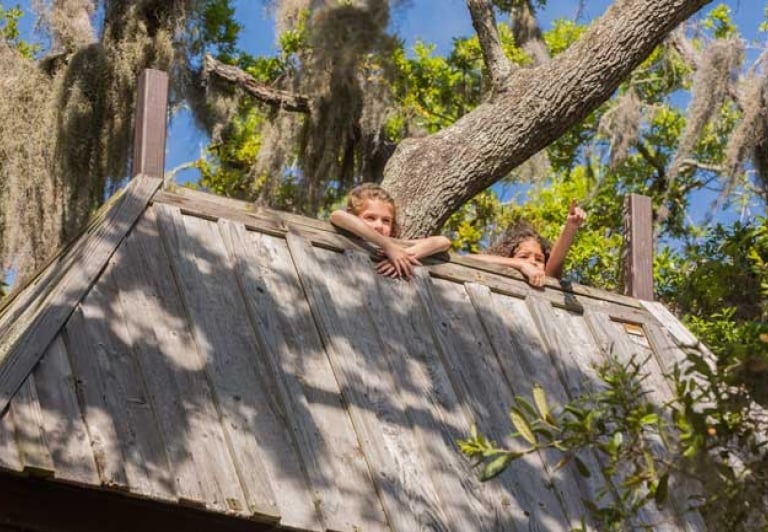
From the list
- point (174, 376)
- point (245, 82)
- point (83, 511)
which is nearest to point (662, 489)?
point (83, 511)

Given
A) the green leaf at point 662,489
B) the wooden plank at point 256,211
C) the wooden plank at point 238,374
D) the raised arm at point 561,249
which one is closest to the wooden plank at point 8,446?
the wooden plank at point 238,374

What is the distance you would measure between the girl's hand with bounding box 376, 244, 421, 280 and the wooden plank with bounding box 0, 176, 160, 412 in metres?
1.01

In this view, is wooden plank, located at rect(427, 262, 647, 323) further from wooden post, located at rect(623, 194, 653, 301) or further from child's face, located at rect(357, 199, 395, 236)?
child's face, located at rect(357, 199, 395, 236)

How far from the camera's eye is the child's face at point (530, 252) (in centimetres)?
800

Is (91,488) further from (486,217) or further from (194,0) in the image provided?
(486,217)

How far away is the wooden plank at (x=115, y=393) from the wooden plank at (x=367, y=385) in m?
0.84

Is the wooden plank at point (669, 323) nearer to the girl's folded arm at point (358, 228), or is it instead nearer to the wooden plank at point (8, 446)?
the girl's folded arm at point (358, 228)

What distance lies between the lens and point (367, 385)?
241 inches

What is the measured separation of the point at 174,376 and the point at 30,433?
72 cm

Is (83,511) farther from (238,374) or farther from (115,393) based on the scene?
(238,374)

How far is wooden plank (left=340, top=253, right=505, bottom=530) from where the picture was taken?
19.1ft

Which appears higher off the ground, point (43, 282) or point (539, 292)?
point (539, 292)

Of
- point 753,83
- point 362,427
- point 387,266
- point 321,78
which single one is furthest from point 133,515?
point 753,83

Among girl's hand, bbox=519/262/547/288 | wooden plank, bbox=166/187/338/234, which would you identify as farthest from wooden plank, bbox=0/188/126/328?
girl's hand, bbox=519/262/547/288
